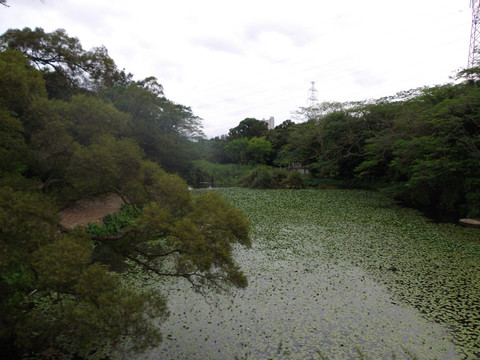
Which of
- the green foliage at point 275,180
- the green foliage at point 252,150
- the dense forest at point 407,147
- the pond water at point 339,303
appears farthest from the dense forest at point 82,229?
the green foliage at point 252,150

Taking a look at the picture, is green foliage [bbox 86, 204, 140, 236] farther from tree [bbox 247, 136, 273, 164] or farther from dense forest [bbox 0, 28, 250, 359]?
tree [bbox 247, 136, 273, 164]

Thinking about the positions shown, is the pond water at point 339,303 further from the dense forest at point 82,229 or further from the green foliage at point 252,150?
the green foliage at point 252,150

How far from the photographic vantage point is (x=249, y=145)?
29.2 meters

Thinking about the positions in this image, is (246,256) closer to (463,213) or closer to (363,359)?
(363,359)

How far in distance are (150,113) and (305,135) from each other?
1079 cm

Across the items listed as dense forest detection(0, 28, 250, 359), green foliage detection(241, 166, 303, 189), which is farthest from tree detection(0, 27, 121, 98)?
green foliage detection(241, 166, 303, 189)

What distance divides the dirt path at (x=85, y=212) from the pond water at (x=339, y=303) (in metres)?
4.15

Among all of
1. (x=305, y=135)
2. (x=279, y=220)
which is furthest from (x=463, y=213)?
(x=305, y=135)

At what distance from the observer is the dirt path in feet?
24.5

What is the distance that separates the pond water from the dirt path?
13.6 ft

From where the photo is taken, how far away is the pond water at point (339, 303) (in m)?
3.05

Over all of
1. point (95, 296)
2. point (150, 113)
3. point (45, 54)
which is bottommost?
point (95, 296)

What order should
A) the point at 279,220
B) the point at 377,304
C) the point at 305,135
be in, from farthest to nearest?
the point at 305,135, the point at 279,220, the point at 377,304

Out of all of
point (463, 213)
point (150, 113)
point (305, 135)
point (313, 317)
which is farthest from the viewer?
point (305, 135)
